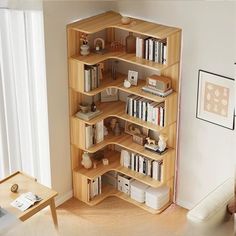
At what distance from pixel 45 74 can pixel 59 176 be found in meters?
1.06

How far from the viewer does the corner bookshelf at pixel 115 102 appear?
17.1 feet


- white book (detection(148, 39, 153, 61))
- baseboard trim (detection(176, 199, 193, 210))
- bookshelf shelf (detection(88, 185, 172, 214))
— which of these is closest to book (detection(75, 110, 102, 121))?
white book (detection(148, 39, 153, 61))

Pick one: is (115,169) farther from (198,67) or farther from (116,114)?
(198,67)

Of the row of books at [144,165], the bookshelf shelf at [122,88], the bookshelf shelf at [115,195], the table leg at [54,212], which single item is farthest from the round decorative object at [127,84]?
the table leg at [54,212]

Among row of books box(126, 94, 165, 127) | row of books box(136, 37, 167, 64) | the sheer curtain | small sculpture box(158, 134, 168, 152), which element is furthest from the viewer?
small sculpture box(158, 134, 168, 152)

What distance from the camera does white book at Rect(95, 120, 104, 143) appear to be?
566 cm

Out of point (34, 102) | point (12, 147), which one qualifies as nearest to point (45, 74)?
point (34, 102)

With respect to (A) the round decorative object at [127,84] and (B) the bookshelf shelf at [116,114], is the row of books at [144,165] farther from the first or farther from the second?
(A) the round decorative object at [127,84]

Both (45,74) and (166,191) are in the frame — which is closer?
(45,74)

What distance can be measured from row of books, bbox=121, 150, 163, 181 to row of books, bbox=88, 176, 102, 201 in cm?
30

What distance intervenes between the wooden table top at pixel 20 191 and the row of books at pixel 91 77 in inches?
37.4

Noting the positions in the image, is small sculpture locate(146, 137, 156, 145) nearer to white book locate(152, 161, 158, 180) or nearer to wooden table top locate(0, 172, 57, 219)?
white book locate(152, 161, 158, 180)

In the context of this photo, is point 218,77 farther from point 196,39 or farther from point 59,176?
point 59,176

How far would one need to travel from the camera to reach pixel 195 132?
5398mm
